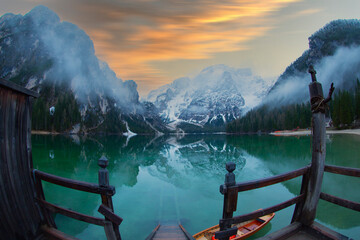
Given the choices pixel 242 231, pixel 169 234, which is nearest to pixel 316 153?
pixel 242 231

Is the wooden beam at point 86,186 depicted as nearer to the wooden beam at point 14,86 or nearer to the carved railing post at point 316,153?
the wooden beam at point 14,86

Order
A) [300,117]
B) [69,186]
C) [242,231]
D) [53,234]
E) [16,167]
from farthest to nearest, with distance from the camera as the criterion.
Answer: [300,117] < [242,231] < [53,234] < [16,167] < [69,186]

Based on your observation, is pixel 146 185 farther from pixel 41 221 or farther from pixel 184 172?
pixel 41 221

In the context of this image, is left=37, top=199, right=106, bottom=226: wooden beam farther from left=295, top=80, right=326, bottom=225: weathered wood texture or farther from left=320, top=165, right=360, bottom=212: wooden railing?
left=320, top=165, right=360, bottom=212: wooden railing

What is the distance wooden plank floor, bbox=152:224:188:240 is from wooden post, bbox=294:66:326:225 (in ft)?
14.3

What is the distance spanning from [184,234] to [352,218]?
10.7m

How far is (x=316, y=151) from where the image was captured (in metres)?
5.73

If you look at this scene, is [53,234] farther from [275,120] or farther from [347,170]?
[275,120]

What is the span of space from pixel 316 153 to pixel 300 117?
136405 millimetres

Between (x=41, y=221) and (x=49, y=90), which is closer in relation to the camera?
(x=41, y=221)

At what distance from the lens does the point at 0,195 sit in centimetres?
501

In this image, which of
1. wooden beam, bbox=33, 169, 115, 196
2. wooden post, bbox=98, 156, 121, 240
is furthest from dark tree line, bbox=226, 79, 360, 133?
wooden beam, bbox=33, 169, 115, 196

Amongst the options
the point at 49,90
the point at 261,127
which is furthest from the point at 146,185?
A: the point at 49,90

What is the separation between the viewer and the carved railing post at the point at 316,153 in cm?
562
